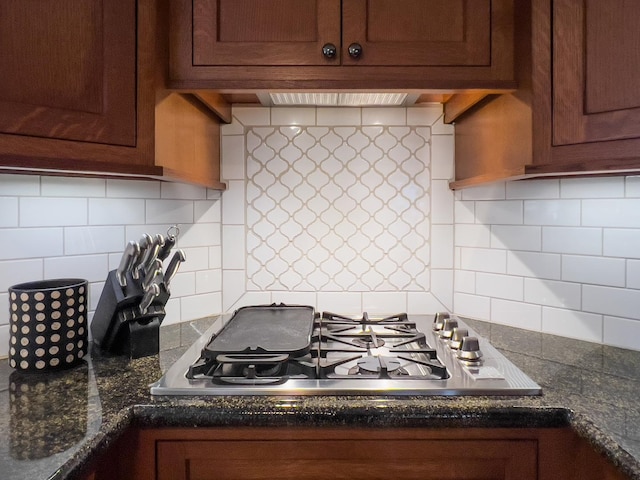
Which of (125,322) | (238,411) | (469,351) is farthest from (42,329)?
(469,351)

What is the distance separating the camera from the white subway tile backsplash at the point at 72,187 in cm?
126

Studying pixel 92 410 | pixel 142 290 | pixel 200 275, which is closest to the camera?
pixel 92 410

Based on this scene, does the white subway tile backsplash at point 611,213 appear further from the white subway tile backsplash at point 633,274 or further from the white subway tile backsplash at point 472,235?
the white subway tile backsplash at point 472,235

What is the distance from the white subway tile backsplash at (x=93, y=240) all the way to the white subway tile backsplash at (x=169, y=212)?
10 centimetres

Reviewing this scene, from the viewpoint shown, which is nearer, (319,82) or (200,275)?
(319,82)

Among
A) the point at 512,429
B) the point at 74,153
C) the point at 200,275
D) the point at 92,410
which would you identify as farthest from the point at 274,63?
the point at 512,429

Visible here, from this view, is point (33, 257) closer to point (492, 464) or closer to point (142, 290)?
point (142, 290)

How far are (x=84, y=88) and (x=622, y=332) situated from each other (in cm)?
150

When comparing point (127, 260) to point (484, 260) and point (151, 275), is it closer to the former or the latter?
point (151, 275)

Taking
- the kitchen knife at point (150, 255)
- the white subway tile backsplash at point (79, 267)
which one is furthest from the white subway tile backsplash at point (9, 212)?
the kitchen knife at point (150, 255)

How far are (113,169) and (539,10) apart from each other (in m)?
1.05

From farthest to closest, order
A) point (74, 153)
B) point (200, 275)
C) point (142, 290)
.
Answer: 1. point (200, 275)
2. point (142, 290)
3. point (74, 153)

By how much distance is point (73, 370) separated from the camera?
109 centimetres

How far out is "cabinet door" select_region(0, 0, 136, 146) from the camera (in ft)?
3.02
